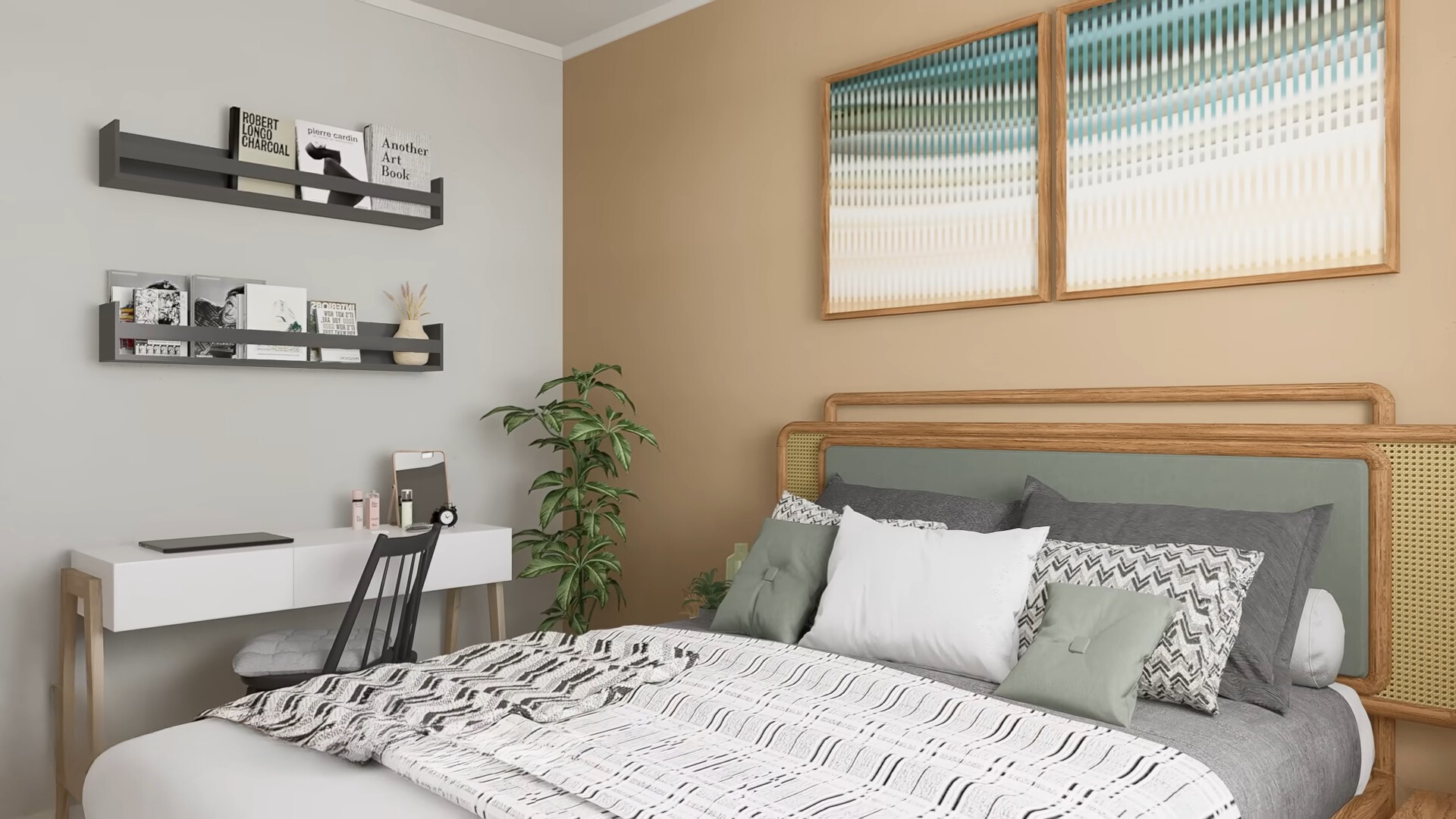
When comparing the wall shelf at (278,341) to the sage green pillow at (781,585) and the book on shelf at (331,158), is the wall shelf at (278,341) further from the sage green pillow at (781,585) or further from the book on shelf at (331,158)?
the sage green pillow at (781,585)

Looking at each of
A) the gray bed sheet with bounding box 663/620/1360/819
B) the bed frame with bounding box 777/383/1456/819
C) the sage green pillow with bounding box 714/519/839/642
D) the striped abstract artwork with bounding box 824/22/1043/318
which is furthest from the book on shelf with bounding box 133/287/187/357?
the bed frame with bounding box 777/383/1456/819

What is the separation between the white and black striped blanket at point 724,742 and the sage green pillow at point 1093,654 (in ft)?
0.65

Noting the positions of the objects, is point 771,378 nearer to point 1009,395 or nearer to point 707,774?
point 1009,395

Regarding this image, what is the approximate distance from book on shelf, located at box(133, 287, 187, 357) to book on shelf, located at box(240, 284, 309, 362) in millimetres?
192

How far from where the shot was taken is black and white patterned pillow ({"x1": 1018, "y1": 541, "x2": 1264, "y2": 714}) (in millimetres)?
1985

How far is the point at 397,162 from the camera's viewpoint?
375cm

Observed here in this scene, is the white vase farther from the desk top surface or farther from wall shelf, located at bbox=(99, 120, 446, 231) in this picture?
the desk top surface

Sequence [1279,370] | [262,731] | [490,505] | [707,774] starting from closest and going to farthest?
[707,774] < [262,731] < [1279,370] < [490,505]

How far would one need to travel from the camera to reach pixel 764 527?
114 inches

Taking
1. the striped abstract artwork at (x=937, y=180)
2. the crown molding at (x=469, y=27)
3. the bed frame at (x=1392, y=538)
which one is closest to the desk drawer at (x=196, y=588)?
the striped abstract artwork at (x=937, y=180)

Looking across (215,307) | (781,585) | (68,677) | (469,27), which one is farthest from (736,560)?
(469,27)

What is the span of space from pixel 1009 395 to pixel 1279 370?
709 millimetres

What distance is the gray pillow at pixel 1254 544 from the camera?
6.72ft

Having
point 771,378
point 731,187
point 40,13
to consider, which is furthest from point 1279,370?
point 40,13
